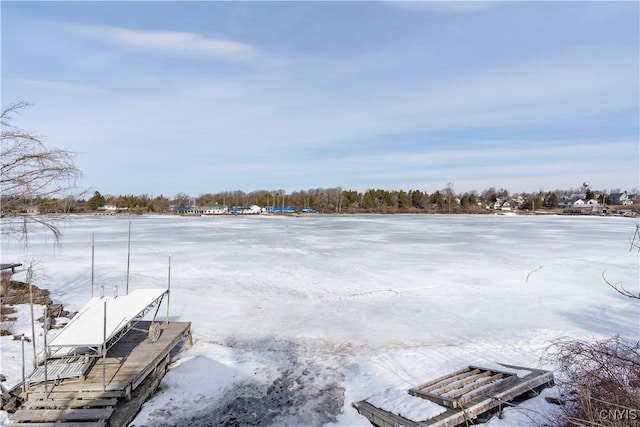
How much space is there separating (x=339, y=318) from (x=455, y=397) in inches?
160

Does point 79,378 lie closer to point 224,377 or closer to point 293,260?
point 224,377

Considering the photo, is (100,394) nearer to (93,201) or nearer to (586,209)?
(93,201)

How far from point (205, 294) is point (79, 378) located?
5716 mm

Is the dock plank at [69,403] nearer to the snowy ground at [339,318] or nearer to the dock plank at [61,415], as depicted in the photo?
the dock plank at [61,415]

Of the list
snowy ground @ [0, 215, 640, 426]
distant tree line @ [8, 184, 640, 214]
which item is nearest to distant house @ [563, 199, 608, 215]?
distant tree line @ [8, 184, 640, 214]

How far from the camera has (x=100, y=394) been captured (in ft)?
15.5

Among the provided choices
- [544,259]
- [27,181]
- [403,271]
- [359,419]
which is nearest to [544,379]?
[359,419]

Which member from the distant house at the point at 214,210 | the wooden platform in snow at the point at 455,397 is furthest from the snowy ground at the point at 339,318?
the distant house at the point at 214,210

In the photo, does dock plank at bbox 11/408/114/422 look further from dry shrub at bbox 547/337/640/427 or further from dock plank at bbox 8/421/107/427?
dry shrub at bbox 547/337/640/427

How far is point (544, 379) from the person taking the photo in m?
5.42

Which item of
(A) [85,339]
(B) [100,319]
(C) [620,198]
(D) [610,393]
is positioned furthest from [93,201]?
(C) [620,198]

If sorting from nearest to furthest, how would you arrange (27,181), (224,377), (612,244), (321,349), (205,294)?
(224,377) → (321,349) → (27,181) → (205,294) → (612,244)

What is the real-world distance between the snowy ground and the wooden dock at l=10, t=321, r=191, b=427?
28 centimetres

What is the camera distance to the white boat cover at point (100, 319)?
509cm
